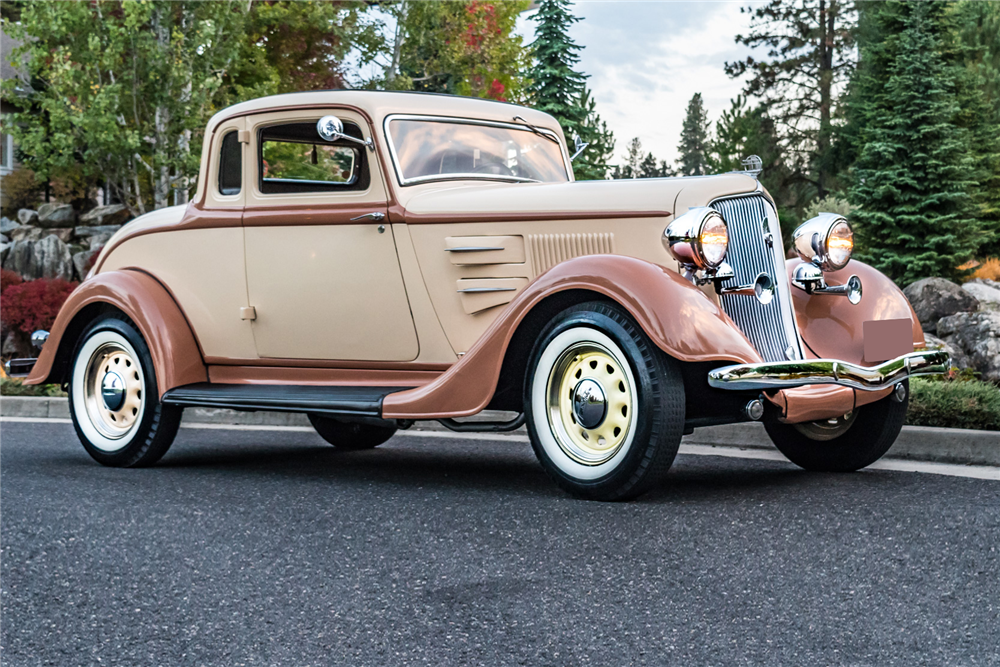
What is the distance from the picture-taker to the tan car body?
A: 4.70m

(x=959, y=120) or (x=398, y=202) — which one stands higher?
(x=959, y=120)

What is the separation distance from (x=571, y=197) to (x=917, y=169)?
54.4 ft

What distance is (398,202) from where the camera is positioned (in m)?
5.57

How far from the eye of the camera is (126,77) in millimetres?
16438

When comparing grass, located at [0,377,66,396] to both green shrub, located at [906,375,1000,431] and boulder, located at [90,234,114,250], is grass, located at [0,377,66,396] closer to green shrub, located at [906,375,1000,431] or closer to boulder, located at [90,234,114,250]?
green shrub, located at [906,375,1000,431]

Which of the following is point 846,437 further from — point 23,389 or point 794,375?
point 23,389

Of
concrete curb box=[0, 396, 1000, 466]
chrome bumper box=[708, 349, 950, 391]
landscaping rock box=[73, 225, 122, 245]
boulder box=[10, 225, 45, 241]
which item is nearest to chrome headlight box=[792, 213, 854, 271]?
chrome bumper box=[708, 349, 950, 391]

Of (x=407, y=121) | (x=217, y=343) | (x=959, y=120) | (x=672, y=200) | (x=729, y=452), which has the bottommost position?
(x=729, y=452)

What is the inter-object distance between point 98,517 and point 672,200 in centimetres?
290

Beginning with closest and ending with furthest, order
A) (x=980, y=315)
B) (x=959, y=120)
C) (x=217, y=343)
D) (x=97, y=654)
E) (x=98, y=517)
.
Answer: (x=97, y=654), (x=98, y=517), (x=217, y=343), (x=980, y=315), (x=959, y=120)

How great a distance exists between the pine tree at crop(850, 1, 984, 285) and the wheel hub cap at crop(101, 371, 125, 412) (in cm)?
1529

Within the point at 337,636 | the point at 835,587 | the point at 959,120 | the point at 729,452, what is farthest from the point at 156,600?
the point at 959,120

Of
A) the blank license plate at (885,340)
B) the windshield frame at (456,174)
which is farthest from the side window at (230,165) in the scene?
the blank license plate at (885,340)

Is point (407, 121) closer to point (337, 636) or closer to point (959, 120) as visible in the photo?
point (337, 636)
